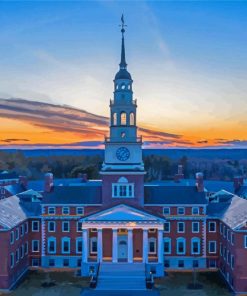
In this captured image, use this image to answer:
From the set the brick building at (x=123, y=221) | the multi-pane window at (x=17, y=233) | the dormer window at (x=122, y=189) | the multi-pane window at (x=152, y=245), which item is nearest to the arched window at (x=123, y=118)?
the brick building at (x=123, y=221)

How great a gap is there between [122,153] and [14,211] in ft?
50.0

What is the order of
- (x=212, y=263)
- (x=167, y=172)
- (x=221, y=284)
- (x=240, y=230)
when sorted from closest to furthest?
1. (x=240, y=230)
2. (x=221, y=284)
3. (x=212, y=263)
4. (x=167, y=172)

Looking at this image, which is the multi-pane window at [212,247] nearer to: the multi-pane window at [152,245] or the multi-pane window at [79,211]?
the multi-pane window at [152,245]

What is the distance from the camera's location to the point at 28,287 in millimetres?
45969

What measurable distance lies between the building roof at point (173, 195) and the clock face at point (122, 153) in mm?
6036

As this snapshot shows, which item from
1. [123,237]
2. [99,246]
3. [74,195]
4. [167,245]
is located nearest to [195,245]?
[167,245]

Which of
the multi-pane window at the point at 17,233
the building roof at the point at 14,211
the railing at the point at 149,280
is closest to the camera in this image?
the railing at the point at 149,280

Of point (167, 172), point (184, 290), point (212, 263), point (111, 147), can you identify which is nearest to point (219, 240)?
point (212, 263)

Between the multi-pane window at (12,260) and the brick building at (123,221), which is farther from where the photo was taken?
the brick building at (123,221)

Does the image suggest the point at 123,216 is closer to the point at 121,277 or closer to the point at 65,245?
the point at 121,277

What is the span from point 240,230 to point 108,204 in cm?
1657

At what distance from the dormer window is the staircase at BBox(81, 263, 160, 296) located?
8.35 m

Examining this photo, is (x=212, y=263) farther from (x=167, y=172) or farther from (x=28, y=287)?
(x=167, y=172)

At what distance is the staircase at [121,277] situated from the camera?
4481 centimetres
